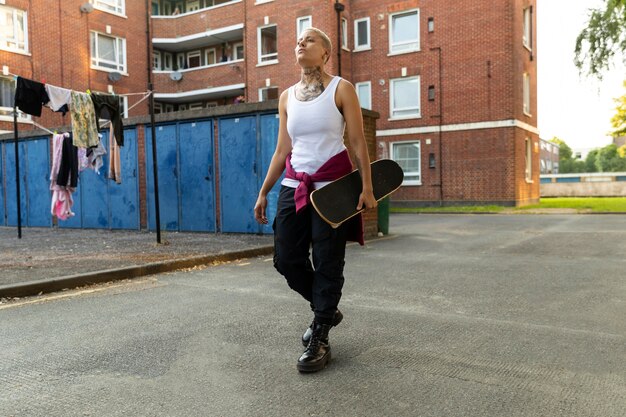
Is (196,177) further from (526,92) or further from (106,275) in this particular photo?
(526,92)

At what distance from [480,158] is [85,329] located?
22.1 m

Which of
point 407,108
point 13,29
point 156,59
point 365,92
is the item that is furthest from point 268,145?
point 156,59

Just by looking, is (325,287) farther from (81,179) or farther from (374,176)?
(81,179)

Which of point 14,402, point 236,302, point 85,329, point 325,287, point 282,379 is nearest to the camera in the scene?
point 14,402

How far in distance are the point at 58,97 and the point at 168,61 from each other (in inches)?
1013

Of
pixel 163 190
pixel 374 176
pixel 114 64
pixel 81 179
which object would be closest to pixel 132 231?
pixel 163 190

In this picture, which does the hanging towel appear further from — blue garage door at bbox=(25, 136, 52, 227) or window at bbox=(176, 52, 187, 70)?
window at bbox=(176, 52, 187, 70)

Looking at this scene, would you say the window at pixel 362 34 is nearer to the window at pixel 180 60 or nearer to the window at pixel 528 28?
the window at pixel 528 28

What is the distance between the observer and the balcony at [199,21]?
2998 cm

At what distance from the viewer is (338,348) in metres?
3.60

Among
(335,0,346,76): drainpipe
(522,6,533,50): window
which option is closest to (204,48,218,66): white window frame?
(335,0,346,76): drainpipe

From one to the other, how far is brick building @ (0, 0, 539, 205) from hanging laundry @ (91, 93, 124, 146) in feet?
49.8

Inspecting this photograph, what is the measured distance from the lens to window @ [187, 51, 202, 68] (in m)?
34.1

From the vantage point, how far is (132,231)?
44.0 feet
